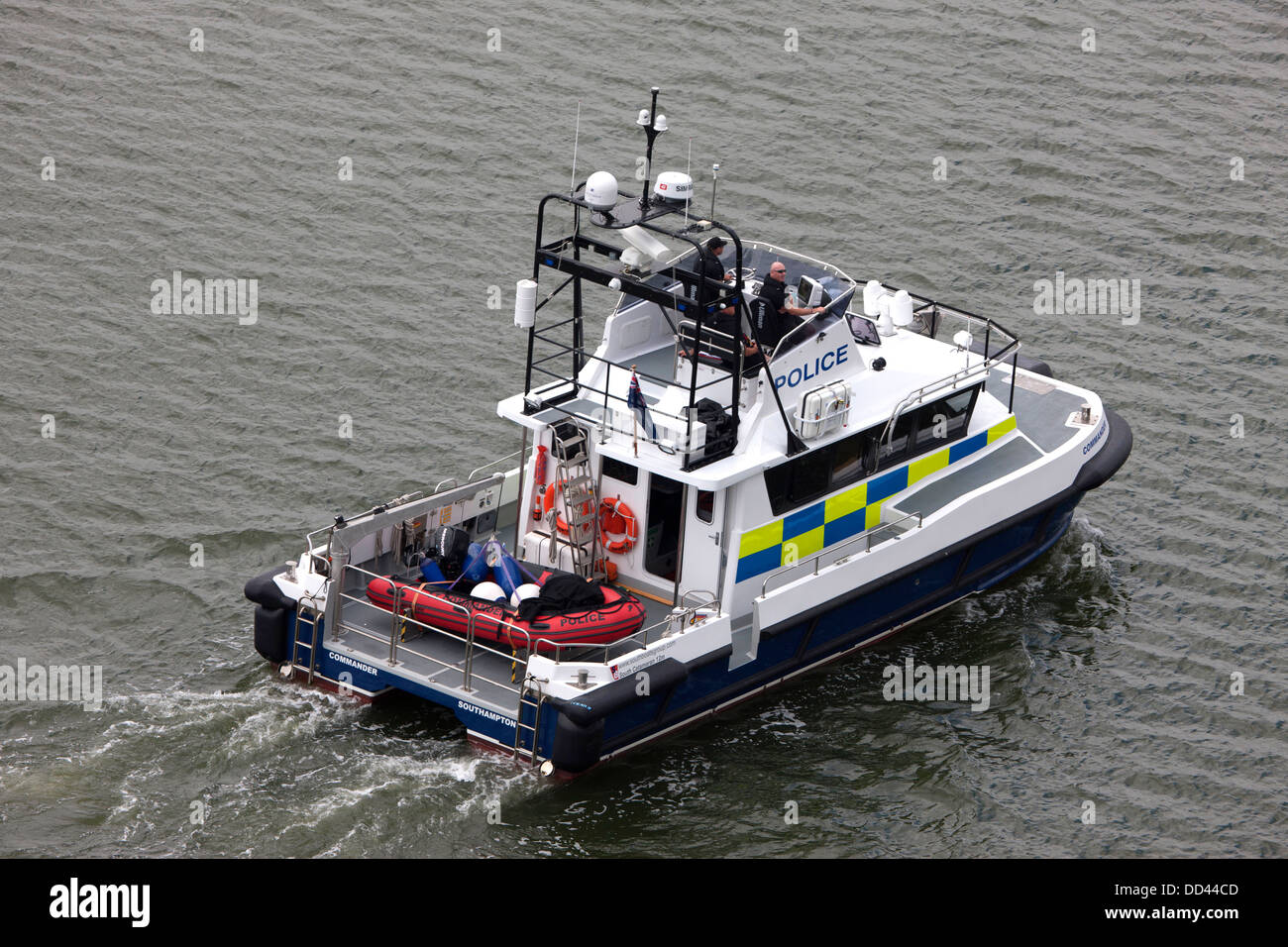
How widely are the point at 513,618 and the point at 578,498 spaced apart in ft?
5.18

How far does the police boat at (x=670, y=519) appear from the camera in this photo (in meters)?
18.2

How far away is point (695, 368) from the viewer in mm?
17969

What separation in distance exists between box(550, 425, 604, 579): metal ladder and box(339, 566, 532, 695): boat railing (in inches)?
52.0

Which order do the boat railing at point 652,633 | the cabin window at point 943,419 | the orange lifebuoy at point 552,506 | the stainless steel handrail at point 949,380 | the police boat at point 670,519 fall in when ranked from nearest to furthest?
the boat railing at point 652,633
the police boat at point 670,519
the orange lifebuoy at point 552,506
the stainless steel handrail at point 949,380
the cabin window at point 943,419

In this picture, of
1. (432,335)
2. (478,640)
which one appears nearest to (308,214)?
(432,335)

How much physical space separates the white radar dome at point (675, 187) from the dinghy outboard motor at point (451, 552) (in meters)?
3.81

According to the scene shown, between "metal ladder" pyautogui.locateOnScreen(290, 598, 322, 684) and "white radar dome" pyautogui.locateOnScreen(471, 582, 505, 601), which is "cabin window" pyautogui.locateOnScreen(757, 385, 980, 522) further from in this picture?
"metal ladder" pyautogui.locateOnScreen(290, 598, 322, 684)

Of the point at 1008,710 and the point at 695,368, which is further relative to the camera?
the point at 1008,710

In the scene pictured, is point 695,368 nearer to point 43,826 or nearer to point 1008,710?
point 1008,710

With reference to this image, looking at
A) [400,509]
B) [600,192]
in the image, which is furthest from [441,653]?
[600,192]

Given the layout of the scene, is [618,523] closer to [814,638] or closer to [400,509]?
[400,509]

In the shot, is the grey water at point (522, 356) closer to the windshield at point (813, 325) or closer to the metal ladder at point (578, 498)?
the metal ladder at point (578, 498)

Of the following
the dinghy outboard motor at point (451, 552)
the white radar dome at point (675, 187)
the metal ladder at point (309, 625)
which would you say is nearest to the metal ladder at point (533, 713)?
the dinghy outboard motor at point (451, 552)

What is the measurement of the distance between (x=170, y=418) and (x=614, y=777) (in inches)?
316
